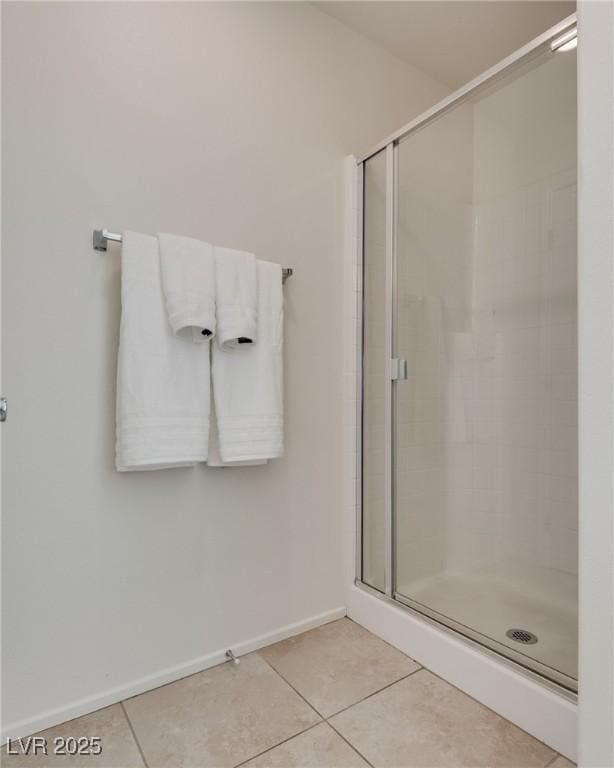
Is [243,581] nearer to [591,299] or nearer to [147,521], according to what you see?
[147,521]

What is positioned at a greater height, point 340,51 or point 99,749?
point 340,51

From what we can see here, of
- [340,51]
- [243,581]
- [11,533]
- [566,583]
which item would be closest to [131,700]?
[243,581]

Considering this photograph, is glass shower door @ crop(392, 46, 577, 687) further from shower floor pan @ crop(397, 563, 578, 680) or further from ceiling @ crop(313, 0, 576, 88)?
ceiling @ crop(313, 0, 576, 88)

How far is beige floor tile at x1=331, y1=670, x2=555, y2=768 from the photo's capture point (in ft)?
3.69

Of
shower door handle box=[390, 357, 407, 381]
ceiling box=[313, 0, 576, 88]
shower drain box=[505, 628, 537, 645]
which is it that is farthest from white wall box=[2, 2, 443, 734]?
shower drain box=[505, 628, 537, 645]

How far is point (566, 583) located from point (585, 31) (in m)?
1.63

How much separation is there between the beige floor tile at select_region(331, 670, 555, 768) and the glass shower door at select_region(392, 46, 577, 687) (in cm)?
30

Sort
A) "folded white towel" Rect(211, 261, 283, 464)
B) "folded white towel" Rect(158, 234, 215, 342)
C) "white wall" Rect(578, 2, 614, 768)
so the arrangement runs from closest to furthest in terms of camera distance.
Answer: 1. "white wall" Rect(578, 2, 614, 768)
2. "folded white towel" Rect(158, 234, 215, 342)
3. "folded white towel" Rect(211, 261, 283, 464)

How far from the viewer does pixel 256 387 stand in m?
1.48

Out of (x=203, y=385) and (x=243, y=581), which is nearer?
(x=203, y=385)

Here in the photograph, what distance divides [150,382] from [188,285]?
292 millimetres

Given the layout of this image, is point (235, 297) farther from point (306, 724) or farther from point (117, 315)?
point (306, 724)

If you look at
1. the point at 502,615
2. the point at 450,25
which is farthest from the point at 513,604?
the point at 450,25

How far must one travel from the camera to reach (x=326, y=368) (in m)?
1.80
